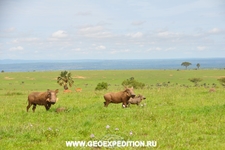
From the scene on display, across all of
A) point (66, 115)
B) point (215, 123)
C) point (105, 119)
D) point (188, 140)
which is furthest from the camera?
point (66, 115)

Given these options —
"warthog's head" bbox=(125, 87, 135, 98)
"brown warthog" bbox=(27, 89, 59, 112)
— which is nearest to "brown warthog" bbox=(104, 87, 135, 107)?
"warthog's head" bbox=(125, 87, 135, 98)

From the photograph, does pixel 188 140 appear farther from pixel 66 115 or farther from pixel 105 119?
pixel 66 115

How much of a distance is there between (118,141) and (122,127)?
2.19m

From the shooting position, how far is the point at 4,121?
1377 cm

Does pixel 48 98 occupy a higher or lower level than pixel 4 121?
higher

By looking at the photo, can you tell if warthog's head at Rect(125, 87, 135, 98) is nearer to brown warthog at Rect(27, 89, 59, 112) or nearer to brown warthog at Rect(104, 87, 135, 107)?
brown warthog at Rect(104, 87, 135, 107)

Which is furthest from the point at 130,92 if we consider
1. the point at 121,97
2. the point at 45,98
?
the point at 45,98

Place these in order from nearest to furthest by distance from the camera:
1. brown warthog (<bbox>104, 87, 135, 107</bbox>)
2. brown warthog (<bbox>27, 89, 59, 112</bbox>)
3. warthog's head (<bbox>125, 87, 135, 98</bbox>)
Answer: brown warthog (<bbox>27, 89, 59, 112</bbox>), warthog's head (<bbox>125, 87, 135, 98</bbox>), brown warthog (<bbox>104, 87, 135, 107</bbox>)

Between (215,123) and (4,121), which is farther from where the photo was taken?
(4,121)

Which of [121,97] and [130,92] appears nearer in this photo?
[130,92]

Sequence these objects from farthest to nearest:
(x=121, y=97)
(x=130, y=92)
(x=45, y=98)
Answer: (x=121, y=97)
(x=130, y=92)
(x=45, y=98)

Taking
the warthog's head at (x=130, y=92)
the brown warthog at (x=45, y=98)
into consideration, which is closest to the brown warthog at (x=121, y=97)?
the warthog's head at (x=130, y=92)

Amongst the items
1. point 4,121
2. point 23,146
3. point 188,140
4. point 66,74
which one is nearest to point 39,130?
point 23,146

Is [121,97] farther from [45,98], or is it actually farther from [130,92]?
[45,98]
